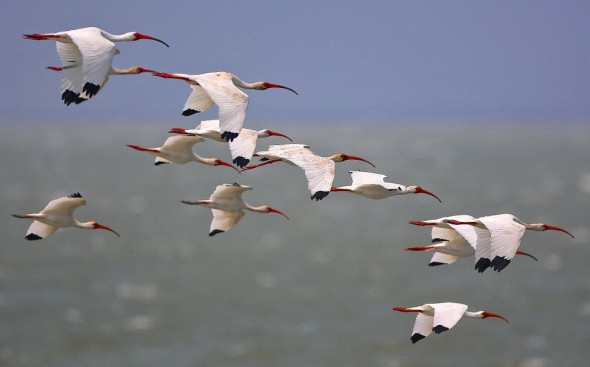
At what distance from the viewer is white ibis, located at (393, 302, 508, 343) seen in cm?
1529

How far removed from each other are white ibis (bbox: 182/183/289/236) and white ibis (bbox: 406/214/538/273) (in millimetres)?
2414

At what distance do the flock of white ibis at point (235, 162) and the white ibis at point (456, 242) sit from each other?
1cm

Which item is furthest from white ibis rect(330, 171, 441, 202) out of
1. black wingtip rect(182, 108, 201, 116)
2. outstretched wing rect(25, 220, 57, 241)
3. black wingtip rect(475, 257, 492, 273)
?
outstretched wing rect(25, 220, 57, 241)

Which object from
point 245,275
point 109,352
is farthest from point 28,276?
point 109,352

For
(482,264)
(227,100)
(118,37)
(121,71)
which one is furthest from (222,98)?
(482,264)

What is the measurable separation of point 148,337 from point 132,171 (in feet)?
389

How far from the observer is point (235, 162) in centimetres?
1516

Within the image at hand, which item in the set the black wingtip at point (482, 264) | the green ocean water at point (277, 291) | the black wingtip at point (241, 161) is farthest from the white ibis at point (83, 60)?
the green ocean water at point (277, 291)

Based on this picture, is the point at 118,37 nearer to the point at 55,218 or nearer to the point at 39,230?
the point at 55,218

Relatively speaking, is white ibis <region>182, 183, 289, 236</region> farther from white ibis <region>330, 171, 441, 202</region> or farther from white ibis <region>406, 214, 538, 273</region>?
white ibis <region>406, 214, 538, 273</region>

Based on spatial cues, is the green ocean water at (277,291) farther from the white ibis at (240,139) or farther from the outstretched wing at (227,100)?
the outstretched wing at (227,100)

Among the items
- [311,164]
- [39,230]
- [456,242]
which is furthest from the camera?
[456,242]

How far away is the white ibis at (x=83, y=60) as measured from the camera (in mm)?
14281

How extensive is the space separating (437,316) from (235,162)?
3442 mm
